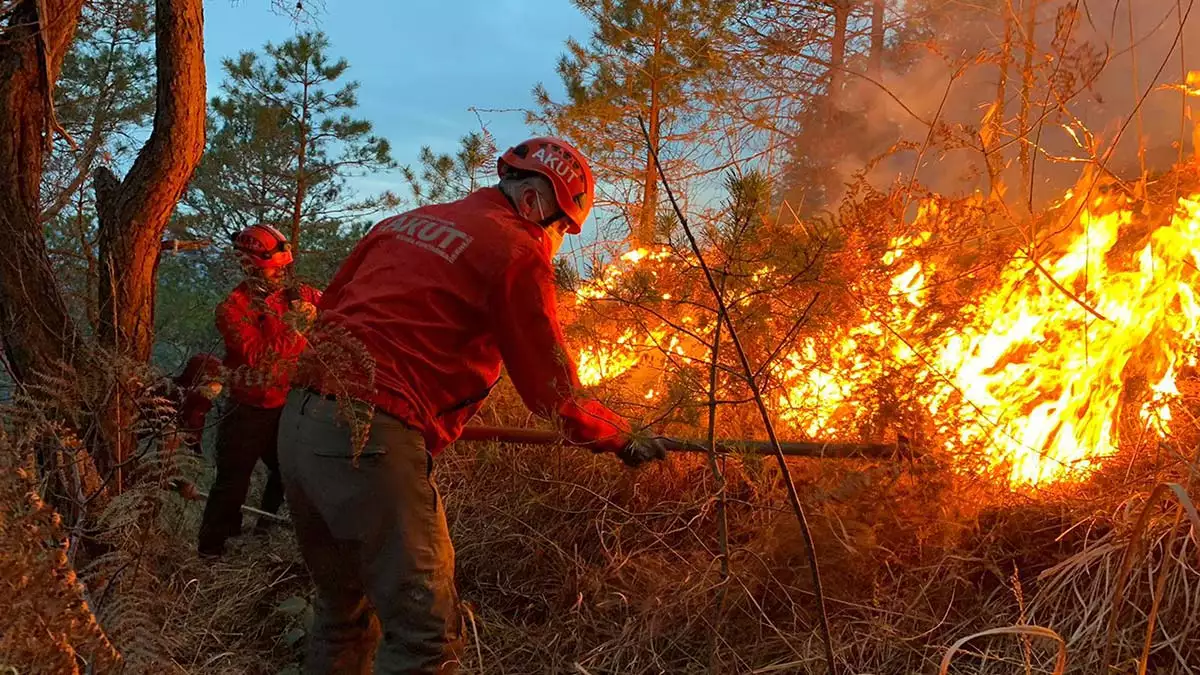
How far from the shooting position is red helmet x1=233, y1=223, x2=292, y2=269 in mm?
5052

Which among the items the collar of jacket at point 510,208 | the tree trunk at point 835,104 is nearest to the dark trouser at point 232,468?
the collar of jacket at point 510,208

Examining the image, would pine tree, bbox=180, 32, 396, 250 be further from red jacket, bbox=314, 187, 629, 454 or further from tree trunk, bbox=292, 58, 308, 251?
red jacket, bbox=314, 187, 629, 454

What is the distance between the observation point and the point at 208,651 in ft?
12.7

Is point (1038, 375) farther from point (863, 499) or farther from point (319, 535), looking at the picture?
point (319, 535)

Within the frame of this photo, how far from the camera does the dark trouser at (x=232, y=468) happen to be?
5000mm

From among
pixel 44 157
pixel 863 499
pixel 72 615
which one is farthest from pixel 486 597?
pixel 44 157

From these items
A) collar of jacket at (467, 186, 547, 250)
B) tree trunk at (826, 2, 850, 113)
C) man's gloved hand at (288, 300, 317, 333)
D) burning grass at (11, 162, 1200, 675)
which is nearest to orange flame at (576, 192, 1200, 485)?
burning grass at (11, 162, 1200, 675)

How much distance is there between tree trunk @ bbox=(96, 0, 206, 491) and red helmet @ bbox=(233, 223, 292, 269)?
90cm

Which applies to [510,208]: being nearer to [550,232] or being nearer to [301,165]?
[550,232]

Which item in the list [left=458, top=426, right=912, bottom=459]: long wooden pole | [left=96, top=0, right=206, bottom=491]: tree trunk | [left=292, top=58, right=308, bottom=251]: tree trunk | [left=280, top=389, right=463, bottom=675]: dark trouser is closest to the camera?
[left=280, top=389, right=463, bottom=675]: dark trouser

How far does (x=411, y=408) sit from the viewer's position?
2.63m

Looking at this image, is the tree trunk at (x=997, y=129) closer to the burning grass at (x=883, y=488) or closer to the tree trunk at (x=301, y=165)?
the burning grass at (x=883, y=488)

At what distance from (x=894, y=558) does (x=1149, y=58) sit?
31.8ft

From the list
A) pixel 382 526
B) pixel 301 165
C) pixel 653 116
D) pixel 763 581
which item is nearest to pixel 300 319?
pixel 382 526
